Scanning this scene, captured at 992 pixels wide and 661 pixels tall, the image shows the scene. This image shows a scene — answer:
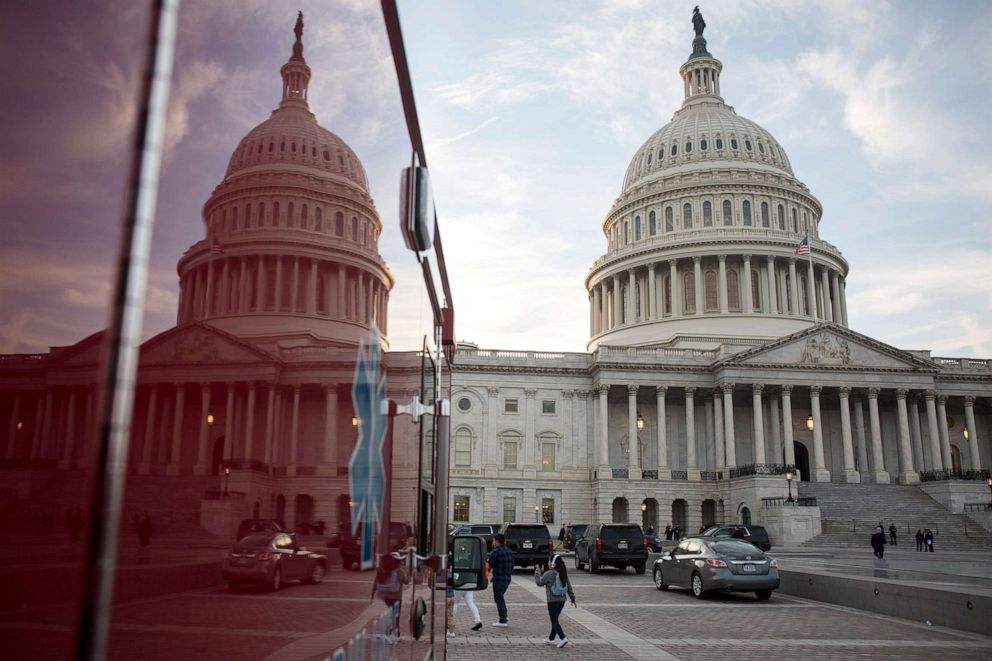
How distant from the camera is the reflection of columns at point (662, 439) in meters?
69.6

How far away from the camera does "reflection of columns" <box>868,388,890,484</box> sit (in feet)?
225

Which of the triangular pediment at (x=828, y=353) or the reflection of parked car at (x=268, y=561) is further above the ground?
the triangular pediment at (x=828, y=353)

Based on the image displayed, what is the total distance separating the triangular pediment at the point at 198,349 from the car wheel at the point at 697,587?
2300 cm

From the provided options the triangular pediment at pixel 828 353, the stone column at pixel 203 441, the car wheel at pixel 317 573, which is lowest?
the car wheel at pixel 317 573

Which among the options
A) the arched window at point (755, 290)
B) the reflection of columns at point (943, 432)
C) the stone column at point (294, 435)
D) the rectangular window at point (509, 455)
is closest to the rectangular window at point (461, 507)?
the rectangular window at point (509, 455)

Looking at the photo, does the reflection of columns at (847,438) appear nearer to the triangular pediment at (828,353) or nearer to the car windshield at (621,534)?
the triangular pediment at (828,353)

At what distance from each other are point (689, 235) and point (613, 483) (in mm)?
31764

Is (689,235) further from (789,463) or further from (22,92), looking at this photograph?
Result: (22,92)

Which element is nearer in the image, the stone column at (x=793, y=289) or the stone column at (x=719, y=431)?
the stone column at (x=719, y=431)

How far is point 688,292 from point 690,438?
23400mm

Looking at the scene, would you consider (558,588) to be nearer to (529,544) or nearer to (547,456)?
(529,544)

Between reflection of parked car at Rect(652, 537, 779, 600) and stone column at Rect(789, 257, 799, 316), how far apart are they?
66.8m

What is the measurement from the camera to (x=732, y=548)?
78.0ft

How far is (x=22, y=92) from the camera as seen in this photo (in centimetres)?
145
